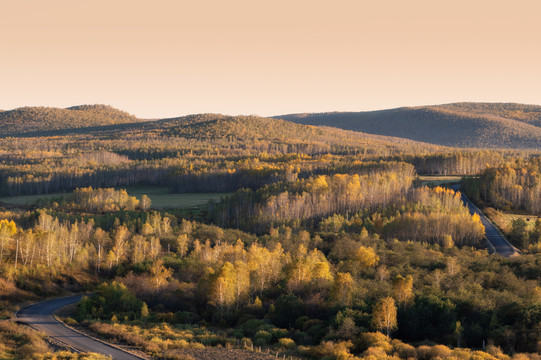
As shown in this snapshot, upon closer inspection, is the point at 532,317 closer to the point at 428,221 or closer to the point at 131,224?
the point at 428,221

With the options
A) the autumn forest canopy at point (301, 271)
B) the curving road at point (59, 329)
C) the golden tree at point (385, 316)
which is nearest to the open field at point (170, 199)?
the autumn forest canopy at point (301, 271)

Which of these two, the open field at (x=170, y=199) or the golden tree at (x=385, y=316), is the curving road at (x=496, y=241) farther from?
the open field at (x=170, y=199)

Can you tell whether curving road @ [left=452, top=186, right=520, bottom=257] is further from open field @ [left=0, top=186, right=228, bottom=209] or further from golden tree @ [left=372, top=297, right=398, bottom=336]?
open field @ [left=0, top=186, right=228, bottom=209]

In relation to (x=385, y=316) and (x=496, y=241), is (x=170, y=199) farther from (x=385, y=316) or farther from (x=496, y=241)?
(x=385, y=316)

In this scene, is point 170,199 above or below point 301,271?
below

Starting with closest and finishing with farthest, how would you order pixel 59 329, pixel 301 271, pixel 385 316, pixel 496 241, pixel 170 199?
1. pixel 385 316
2. pixel 59 329
3. pixel 301 271
4. pixel 496 241
5. pixel 170 199

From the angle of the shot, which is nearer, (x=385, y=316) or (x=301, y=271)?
(x=385, y=316)

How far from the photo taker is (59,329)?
61156 mm

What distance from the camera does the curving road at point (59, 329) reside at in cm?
5209

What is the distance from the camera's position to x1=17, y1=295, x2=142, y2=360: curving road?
52088mm

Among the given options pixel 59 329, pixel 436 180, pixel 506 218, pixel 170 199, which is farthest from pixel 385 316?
pixel 170 199

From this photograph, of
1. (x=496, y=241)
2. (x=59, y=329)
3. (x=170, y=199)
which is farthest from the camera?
(x=170, y=199)

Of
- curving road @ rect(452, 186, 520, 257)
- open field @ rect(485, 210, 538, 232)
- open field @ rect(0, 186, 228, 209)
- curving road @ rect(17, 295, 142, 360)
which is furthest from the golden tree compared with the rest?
open field @ rect(0, 186, 228, 209)

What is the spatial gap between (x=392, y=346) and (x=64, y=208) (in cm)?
11894
